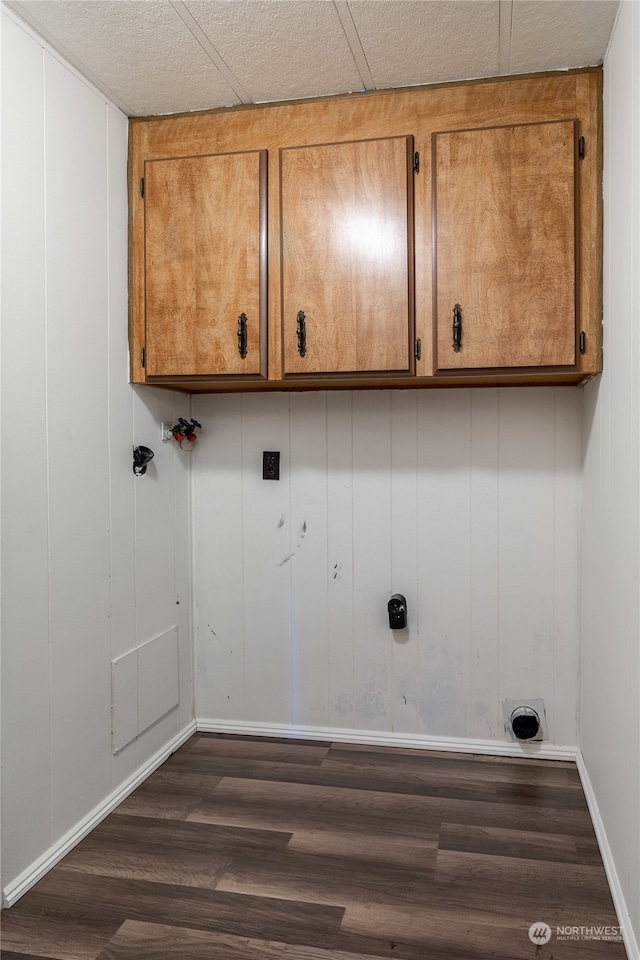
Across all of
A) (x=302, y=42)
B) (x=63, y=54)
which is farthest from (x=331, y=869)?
(x=63, y=54)

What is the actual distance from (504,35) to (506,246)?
58 cm

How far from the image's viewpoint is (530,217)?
215 centimetres

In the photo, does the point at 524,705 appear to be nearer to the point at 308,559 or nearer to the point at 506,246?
the point at 308,559

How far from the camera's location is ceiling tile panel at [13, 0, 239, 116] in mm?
1824

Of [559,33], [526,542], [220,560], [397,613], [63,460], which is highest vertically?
[559,33]

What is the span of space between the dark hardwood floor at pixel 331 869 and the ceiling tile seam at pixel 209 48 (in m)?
2.37

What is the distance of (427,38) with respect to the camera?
1.96 meters

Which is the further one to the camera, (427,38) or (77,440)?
(77,440)

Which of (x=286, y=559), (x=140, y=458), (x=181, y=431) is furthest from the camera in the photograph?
(x=286, y=559)

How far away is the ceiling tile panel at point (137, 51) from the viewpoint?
5.98 feet

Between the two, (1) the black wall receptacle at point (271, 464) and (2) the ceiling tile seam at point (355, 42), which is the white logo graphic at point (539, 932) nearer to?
(1) the black wall receptacle at point (271, 464)

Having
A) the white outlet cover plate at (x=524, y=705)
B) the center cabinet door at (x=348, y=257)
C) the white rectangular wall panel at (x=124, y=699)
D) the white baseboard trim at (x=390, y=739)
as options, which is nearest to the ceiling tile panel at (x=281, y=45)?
the center cabinet door at (x=348, y=257)

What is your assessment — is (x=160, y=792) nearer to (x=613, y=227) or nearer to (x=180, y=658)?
(x=180, y=658)

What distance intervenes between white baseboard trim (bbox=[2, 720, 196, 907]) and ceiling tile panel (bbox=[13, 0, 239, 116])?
2.33 metres
